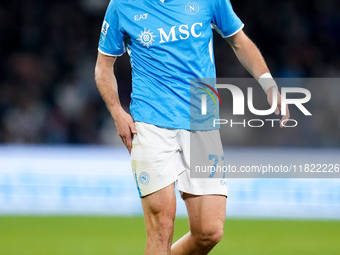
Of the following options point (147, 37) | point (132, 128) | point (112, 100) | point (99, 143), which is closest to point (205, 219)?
point (132, 128)

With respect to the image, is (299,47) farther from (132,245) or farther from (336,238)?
(132,245)

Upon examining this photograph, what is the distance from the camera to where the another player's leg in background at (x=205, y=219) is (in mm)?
4566

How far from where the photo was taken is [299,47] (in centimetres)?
1309

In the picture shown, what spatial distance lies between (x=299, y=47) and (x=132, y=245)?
6.93m

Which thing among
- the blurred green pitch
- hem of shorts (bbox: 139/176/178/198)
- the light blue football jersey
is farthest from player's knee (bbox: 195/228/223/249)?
the blurred green pitch

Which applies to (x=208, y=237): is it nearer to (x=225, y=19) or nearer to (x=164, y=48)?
(x=164, y=48)

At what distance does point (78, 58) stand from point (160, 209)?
8.72 metres

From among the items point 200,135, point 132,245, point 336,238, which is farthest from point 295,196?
point 200,135

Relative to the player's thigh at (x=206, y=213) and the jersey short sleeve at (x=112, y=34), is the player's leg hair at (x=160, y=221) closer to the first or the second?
the player's thigh at (x=206, y=213)

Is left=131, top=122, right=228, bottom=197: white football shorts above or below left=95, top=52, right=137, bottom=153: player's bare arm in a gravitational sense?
below

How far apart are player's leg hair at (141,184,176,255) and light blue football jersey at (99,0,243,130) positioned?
0.49 m

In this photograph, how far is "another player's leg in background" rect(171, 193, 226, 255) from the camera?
4566mm

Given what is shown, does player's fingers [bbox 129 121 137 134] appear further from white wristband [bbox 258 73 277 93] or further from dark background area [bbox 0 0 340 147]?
dark background area [bbox 0 0 340 147]

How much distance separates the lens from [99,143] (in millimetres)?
11469
